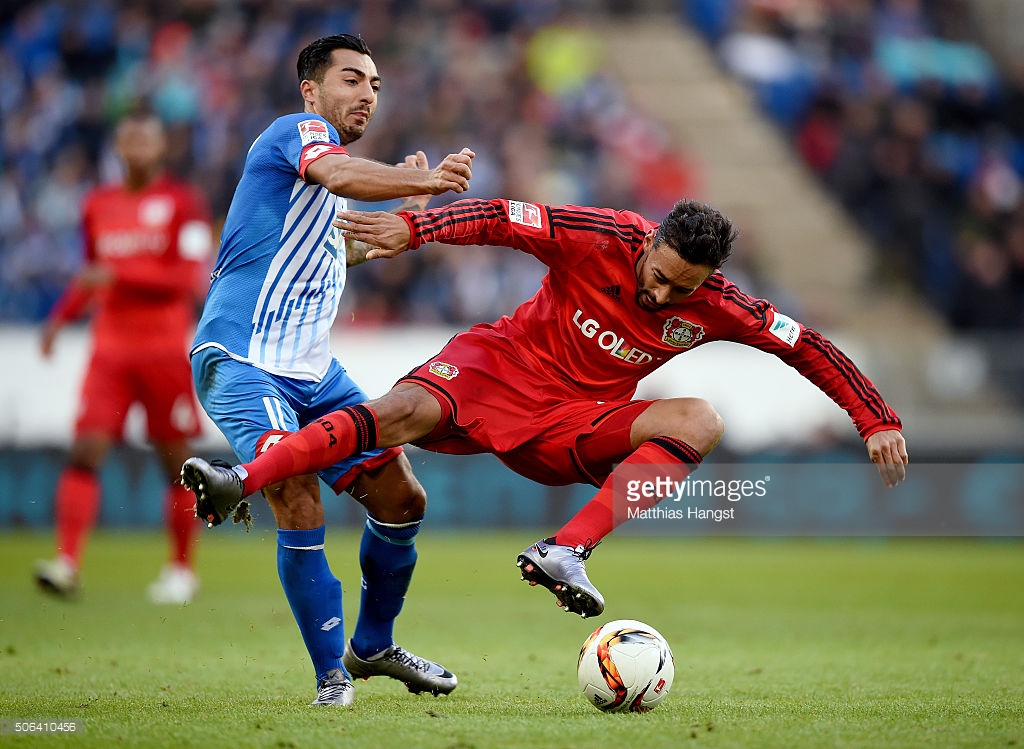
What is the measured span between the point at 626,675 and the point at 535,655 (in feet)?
6.58

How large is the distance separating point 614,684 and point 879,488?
9078 mm

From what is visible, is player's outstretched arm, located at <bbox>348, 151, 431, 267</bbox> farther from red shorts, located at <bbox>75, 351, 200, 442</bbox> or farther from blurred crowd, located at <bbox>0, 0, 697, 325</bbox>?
blurred crowd, located at <bbox>0, 0, 697, 325</bbox>

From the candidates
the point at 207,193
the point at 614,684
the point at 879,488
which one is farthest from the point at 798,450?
the point at 614,684

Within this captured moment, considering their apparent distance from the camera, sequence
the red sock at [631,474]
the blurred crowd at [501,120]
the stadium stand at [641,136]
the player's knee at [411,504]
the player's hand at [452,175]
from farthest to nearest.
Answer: the blurred crowd at [501,120], the stadium stand at [641,136], the player's knee at [411,504], the red sock at [631,474], the player's hand at [452,175]

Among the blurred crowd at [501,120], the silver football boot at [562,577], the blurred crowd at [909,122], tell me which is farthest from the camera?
the blurred crowd at [909,122]

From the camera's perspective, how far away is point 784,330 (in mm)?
5695

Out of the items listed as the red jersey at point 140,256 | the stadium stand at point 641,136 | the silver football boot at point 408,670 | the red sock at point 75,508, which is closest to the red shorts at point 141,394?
the red jersey at point 140,256

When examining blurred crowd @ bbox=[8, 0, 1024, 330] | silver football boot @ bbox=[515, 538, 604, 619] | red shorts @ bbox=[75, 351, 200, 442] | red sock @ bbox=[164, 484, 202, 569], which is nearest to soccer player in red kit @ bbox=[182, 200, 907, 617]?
silver football boot @ bbox=[515, 538, 604, 619]

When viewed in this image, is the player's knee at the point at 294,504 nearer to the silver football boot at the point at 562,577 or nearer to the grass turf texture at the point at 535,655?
the grass turf texture at the point at 535,655

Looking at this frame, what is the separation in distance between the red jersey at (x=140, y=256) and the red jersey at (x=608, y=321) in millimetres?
3902

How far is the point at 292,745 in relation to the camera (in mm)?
4094

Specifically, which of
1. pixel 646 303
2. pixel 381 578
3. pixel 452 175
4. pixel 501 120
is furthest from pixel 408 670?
pixel 501 120

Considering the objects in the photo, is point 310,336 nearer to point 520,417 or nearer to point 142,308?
point 520,417

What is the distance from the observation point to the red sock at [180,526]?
8953 millimetres
